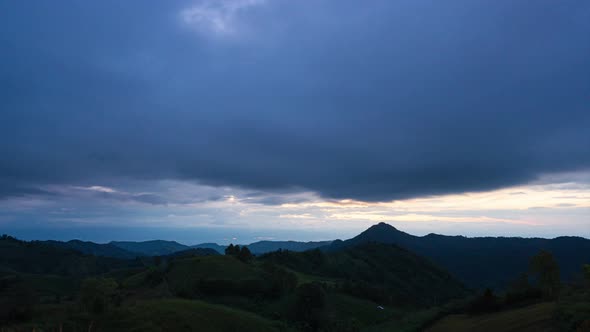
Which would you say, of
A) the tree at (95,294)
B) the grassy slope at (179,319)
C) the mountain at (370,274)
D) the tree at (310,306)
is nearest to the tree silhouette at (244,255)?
the mountain at (370,274)

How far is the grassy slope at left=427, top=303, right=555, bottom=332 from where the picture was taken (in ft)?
98.5

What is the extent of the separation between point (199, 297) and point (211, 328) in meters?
31.1

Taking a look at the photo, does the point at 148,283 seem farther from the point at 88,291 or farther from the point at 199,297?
the point at 88,291

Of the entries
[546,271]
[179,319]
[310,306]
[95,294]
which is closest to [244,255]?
[310,306]

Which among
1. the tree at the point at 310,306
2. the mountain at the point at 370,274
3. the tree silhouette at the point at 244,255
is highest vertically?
the tree silhouette at the point at 244,255

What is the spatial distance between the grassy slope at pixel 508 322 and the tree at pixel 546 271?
11.4 meters

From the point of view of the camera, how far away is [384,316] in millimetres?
70500

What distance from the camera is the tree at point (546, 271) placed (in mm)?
51281

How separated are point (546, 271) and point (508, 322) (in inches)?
909

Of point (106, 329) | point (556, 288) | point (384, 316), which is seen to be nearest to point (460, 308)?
point (556, 288)

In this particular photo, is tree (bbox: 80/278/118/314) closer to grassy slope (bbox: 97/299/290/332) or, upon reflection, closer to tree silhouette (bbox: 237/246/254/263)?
grassy slope (bbox: 97/299/290/332)

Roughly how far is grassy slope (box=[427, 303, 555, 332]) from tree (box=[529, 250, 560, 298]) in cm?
1137

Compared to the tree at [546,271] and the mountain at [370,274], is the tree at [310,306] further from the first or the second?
the mountain at [370,274]

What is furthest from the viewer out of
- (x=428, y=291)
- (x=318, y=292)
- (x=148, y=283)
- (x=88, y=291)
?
(x=428, y=291)
